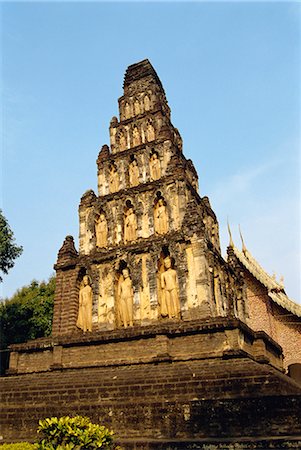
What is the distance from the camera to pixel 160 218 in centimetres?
1628

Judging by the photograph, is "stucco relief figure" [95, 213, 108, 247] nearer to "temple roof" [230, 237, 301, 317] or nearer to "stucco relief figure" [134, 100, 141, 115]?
"stucco relief figure" [134, 100, 141, 115]

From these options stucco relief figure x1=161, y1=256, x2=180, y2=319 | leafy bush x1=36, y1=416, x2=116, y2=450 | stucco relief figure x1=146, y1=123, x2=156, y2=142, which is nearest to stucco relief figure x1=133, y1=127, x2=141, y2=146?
stucco relief figure x1=146, y1=123, x2=156, y2=142

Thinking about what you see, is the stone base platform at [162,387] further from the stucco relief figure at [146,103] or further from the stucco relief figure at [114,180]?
the stucco relief figure at [146,103]

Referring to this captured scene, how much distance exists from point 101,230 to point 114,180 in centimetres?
265

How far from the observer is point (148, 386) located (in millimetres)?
10375

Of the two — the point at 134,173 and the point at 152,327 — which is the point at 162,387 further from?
the point at 134,173

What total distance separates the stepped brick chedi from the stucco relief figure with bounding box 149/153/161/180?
2.5 inches

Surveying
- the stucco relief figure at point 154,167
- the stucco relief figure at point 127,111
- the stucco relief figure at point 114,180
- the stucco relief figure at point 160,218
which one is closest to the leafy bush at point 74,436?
the stucco relief figure at point 160,218

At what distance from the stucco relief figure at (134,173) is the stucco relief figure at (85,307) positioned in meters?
4.77

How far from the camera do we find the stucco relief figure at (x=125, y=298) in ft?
48.4

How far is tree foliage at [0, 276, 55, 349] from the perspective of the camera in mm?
25844

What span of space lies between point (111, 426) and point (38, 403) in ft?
8.74

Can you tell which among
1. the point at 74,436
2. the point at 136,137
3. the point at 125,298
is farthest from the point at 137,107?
the point at 74,436

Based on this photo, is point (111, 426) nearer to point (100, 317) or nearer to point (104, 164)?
point (100, 317)
